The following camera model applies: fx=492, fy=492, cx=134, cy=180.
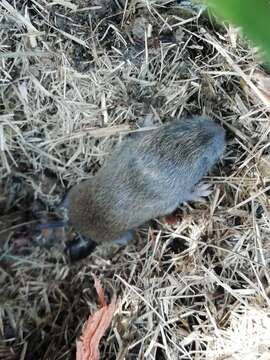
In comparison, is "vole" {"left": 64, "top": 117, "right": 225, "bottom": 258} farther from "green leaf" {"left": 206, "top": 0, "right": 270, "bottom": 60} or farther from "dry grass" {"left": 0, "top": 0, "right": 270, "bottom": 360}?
"green leaf" {"left": 206, "top": 0, "right": 270, "bottom": 60}

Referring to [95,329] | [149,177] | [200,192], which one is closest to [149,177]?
[149,177]

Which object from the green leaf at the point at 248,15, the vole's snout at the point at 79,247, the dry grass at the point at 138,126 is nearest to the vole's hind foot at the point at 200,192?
the dry grass at the point at 138,126

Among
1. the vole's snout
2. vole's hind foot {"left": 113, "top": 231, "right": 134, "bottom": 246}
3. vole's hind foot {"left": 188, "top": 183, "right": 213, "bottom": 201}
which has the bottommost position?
the vole's snout

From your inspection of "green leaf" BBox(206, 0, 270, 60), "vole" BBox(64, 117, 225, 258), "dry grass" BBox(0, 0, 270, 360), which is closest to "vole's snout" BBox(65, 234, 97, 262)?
"dry grass" BBox(0, 0, 270, 360)

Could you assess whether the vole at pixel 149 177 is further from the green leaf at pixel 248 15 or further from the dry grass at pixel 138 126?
the green leaf at pixel 248 15

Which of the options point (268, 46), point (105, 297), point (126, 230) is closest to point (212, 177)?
point (126, 230)

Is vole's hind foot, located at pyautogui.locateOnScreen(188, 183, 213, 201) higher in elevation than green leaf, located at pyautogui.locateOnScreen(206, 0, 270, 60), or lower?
lower
